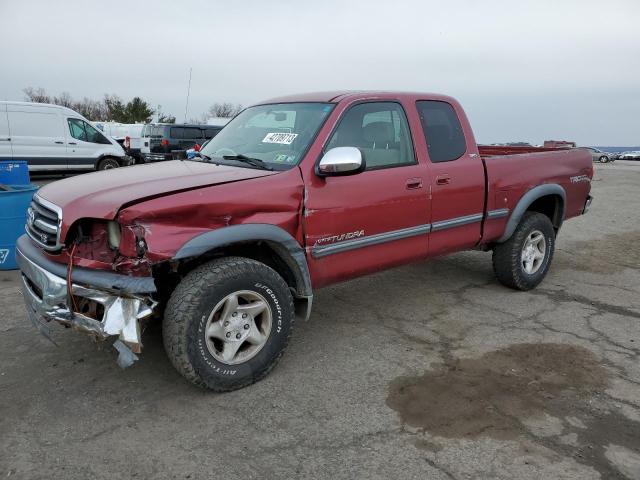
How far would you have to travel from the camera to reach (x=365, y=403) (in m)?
3.17

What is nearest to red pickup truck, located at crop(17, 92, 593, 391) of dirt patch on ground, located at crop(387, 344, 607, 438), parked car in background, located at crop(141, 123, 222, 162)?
dirt patch on ground, located at crop(387, 344, 607, 438)

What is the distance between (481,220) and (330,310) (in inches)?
64.1

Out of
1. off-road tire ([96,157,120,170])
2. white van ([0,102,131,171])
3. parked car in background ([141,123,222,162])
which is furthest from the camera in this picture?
parked car in background ([141,123,222,162])

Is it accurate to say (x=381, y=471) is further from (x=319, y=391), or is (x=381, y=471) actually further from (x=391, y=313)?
(x=391, y=313)

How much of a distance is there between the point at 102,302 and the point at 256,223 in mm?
1001

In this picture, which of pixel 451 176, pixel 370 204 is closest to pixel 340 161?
pixel 370 204

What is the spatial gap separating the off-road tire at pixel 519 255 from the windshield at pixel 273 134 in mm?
2474

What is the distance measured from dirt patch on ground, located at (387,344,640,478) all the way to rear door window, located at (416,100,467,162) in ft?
5.57

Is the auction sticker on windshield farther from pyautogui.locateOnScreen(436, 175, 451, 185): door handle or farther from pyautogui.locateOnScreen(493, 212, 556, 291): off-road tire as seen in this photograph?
pyautogui.locateOnScreen(493, 212, 556, 291): off-road tire

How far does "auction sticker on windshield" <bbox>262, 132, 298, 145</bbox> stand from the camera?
12.4 ft

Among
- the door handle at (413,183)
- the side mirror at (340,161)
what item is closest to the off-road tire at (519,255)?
the door handle at (413,183)

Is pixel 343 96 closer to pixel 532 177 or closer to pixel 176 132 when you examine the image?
pixel 532 177

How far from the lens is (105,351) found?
12.5 ft

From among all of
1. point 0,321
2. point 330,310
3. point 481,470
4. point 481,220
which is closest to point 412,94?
point 481,220
